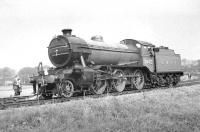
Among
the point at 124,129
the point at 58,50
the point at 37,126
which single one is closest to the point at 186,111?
the point at 124,129

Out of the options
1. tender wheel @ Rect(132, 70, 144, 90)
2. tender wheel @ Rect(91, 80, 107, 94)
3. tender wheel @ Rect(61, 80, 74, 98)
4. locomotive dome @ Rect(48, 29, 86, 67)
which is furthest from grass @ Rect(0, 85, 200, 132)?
tender wheel @ Rect(132, 70, 144, 90)

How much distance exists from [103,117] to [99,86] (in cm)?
623

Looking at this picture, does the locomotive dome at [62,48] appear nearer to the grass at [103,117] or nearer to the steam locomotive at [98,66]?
the steam locomotive at [98,66]

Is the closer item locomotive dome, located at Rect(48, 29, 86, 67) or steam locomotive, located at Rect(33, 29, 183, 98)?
steam locomotive, located at Rect(33, 29, 183, 98)

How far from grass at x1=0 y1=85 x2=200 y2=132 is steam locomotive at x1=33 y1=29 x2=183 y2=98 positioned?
2940 mm

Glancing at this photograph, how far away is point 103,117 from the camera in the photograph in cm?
893

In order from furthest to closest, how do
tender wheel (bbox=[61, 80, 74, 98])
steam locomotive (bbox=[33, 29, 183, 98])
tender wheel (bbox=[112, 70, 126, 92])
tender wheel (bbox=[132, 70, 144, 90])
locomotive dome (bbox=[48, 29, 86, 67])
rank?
tender wheel (bbox=[132, 70, 144, 90]), tender wheel (bbox=[112, 70, 126, 92]), locomotive dome (bbox=[48, 29, 86, 67]), steam locomotive (bbox=[33, 29, 183, 98]), tender wheel (bbox=[61, 80, 74, 98])

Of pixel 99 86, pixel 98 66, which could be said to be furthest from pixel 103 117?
pixel 99 86

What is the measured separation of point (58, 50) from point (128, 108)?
213 inches

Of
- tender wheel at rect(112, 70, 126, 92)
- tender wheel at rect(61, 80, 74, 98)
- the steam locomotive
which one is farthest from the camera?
tender wheel at rect(112, 70, 126, 92)

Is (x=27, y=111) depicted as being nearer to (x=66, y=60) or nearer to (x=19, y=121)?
(x=19, y=121)

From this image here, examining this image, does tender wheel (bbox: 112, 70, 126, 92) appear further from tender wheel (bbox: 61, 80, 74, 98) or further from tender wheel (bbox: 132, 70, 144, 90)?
tender wheel (bbox: 61, 80, 74, 98)

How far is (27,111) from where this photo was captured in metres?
8.43

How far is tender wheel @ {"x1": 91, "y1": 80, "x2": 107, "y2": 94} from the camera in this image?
1465 centimetres
